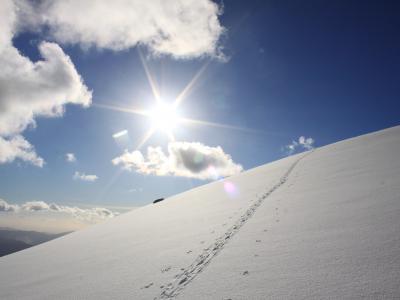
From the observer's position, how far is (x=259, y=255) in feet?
26.8

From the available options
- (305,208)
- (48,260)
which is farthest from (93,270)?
(305,208)

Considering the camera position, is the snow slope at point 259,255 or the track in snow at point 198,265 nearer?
the snow slope at point 259,255

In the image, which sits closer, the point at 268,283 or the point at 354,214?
the point at 268,283

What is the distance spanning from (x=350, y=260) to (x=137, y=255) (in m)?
8.36

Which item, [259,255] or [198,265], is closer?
[259,255]

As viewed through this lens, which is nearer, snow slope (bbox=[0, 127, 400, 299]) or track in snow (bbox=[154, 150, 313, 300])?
snow slope (bbox=[0, 127, 400, 299])

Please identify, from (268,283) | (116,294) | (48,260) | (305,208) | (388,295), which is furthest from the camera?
(48,260)

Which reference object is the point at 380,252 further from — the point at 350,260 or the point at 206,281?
the point at 206,281

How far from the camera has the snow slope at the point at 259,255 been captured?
6.05 m

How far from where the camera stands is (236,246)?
9539 mm

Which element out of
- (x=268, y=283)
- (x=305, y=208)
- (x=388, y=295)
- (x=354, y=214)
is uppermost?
(x=305, y=208)

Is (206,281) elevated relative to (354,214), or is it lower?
lower

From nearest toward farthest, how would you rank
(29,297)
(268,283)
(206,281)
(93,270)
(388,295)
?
1. (388,295)
2. (268,283)
3. (206,281)
4. (29,297)
5. (93,270)

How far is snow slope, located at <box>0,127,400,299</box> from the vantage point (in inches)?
238
